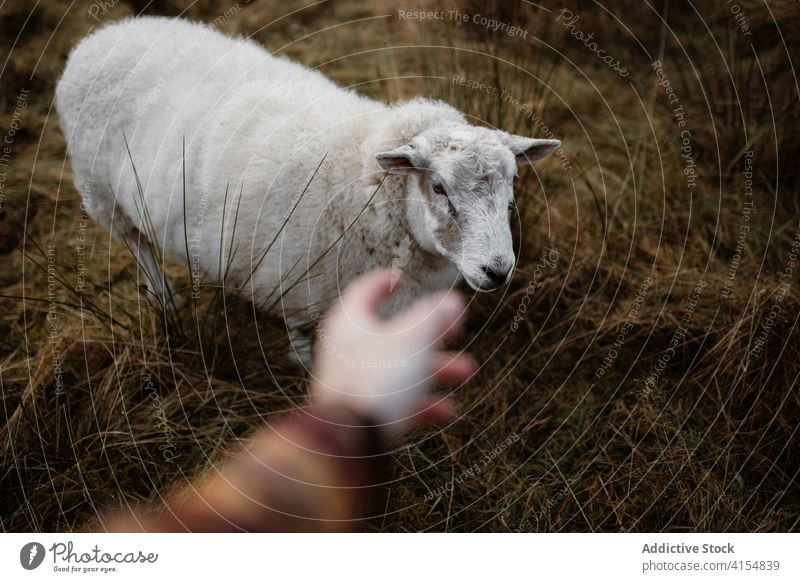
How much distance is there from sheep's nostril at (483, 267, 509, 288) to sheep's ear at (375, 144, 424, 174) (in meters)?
0.62

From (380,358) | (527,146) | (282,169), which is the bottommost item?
(380,358)

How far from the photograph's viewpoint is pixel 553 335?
3.82 meters

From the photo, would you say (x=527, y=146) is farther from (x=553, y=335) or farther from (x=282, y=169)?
(x=553, y=335)

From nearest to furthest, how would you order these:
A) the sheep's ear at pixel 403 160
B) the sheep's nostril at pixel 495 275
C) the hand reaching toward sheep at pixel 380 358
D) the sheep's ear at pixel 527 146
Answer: the sheep's nostril at pixel 495 275 < the sheep's ear at pixel 403 160 < the sheep's ear at pixel 527 146 < the hand reaching toward sheep at pixel 380 358

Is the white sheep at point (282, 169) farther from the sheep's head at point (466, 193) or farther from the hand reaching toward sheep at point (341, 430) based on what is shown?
the hand reaching toward sheep at point (341, 430)

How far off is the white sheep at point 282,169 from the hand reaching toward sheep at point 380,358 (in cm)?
12

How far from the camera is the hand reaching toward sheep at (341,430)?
2.75 m

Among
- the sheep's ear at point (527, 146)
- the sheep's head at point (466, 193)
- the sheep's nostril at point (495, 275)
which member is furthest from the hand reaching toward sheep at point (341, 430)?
the sheep's ear at point (527, 146)

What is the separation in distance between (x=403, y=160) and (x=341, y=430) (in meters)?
1.38

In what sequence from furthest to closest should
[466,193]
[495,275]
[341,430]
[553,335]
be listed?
[553,335], [341,430], [466,193], [495,275]

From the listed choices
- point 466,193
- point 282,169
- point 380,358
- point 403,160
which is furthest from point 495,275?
point 282,169

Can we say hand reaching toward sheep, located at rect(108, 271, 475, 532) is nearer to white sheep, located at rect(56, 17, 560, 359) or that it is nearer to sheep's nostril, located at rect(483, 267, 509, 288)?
white sheep, located at rect(56, 17, 560, 359)
